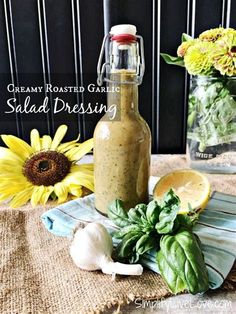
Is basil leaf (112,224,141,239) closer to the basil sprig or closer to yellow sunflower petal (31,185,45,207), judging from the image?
the basil sprig

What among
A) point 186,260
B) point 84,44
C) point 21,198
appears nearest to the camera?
point 186,260

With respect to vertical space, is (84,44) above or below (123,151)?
above

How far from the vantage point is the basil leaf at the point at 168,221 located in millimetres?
437

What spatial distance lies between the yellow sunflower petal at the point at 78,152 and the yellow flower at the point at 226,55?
34cm

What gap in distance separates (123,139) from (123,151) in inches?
0.8

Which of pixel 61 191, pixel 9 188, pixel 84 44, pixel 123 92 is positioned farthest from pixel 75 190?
pixel 84 44

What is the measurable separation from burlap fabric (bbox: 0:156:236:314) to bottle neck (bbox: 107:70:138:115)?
240 millimetres

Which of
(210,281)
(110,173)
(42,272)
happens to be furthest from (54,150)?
(210,281)

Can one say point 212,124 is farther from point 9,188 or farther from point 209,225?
point 9,188

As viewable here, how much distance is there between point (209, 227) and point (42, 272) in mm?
275

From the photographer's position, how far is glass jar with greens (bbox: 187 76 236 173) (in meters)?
0.80

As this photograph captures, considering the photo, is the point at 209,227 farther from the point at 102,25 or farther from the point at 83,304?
the point at 102,25

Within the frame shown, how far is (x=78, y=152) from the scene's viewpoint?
2.62ft

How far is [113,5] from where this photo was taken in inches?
37.2
